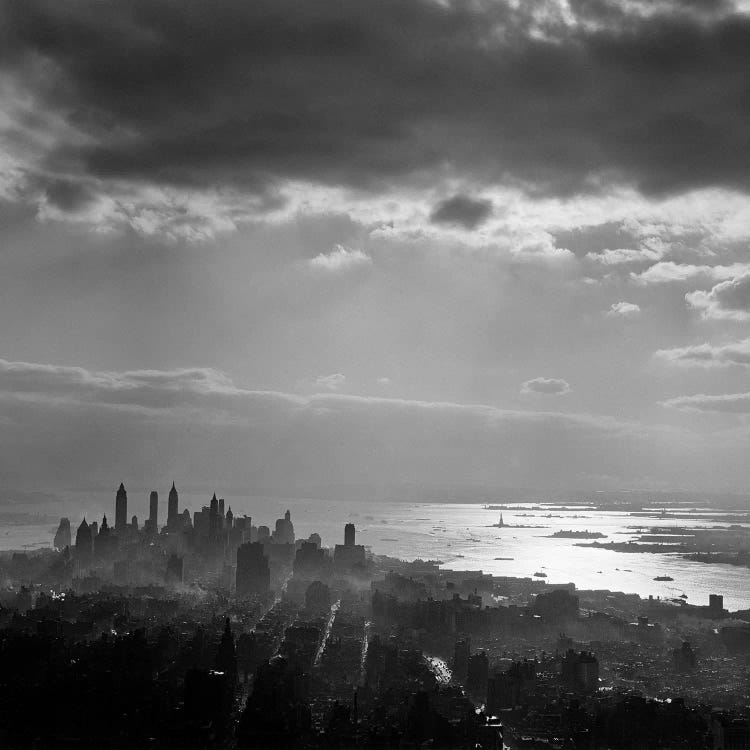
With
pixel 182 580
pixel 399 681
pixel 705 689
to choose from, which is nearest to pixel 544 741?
pixel 399 681

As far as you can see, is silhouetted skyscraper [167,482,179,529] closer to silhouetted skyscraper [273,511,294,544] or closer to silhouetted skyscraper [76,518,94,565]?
silhouetted skyscraper [273,511,294,544]

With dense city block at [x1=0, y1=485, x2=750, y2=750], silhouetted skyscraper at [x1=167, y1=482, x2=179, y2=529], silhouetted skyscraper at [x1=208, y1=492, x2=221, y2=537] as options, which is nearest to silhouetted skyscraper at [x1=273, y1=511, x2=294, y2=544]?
silhouetted skyscraper at [x1=208, y1=492, x2=221, y2=537]

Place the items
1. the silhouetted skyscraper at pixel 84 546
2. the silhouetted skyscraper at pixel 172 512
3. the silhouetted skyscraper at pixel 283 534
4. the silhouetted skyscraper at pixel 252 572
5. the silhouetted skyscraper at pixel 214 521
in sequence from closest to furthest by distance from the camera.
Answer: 1. the silhouetted skyscraper at pixel 252 572
2. the silhouetted skyscraper at pixel 84 546
3. the silhouetted skyscraper at pixel 214 521
4. the silhouetted skyscraper at pixel 283 534
5. the silhouetted skyscraper at pixel 172 512

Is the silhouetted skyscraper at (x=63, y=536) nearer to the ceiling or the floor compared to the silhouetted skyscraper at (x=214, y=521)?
nearer to the floor

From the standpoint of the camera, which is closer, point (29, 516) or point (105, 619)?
point (105, 619)

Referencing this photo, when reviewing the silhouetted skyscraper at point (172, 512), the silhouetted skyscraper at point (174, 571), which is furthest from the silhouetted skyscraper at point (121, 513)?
the silhouetted skyscraper at point (174, 571)

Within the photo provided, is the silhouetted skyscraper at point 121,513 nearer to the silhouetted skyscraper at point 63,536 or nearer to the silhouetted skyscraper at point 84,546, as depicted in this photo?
the silhouetted skyscraper at point 63,536

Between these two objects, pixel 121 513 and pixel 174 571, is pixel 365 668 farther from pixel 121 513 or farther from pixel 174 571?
pixel 121 513

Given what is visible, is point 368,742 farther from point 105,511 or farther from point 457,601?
point 105,511
